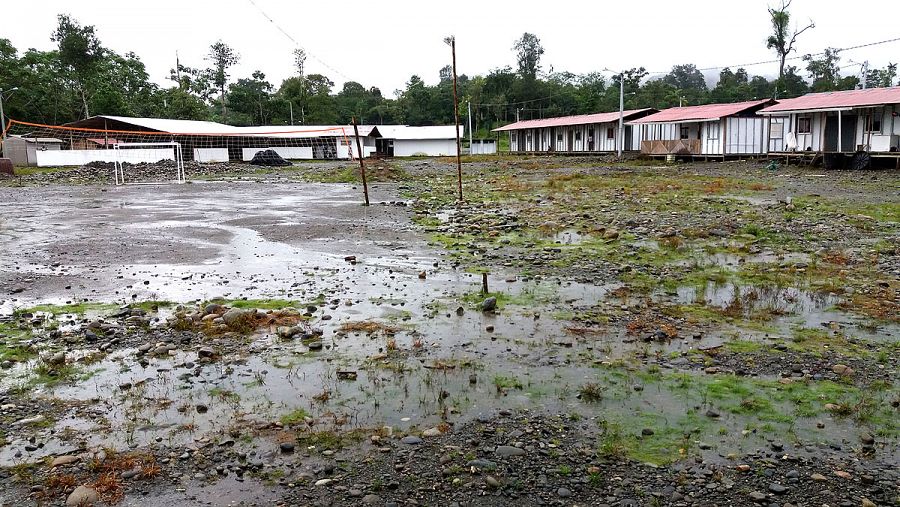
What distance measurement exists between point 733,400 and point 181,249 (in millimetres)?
12119

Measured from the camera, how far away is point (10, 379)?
7074 millimetres

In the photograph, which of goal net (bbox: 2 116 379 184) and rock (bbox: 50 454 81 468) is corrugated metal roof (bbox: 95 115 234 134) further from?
rock (bbox: 50 454 81 468)

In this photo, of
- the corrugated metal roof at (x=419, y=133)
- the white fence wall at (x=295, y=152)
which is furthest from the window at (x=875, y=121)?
the white fence wall at (x=295, y=152)

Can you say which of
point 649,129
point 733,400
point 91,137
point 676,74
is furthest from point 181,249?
point 676,74

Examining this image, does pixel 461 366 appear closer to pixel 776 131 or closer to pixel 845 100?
pixel 845 100

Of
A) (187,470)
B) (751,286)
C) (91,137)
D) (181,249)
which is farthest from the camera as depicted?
(91,137)

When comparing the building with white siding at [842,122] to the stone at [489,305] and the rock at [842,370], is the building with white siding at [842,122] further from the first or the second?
the rock at [842,370]

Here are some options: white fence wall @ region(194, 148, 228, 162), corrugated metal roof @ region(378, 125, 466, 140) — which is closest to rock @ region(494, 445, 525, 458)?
white fence wall @ region(194, 148, 228, 162)

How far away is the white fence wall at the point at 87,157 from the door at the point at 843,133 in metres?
47.1

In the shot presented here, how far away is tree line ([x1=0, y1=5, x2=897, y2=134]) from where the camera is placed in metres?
72.1

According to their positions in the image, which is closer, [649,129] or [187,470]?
[187,470]

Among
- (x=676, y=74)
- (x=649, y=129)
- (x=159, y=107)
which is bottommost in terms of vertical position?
(x=649, y=129)

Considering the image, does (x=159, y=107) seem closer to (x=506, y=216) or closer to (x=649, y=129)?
(x=649, y=129)

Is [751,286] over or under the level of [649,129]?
under
